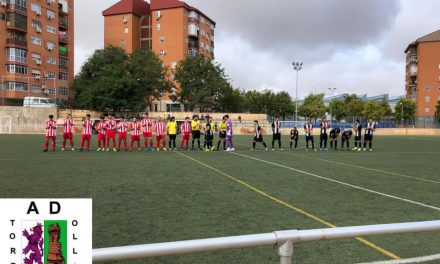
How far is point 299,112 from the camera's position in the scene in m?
91.9

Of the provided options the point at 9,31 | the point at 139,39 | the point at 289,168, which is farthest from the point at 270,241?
the point at 139,39

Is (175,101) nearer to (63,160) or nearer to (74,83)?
(74,83)

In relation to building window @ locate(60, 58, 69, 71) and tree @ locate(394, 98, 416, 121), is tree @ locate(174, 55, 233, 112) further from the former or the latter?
tree @ locate(394, 98, 416, 121)

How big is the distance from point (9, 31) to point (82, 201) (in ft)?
→ 227

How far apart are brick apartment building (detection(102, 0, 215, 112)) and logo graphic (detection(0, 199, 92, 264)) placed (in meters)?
73.9

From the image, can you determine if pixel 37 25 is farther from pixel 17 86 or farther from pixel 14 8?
pixel 17 86

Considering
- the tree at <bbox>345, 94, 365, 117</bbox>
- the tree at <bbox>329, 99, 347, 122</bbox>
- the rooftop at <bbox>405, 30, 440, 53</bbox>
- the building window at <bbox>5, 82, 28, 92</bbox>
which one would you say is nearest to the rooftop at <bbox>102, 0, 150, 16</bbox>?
the building window at <bbox>5, 82, 28, 92</bbox>

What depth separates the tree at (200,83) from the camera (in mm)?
67812

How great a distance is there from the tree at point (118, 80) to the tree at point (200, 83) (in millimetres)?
3088

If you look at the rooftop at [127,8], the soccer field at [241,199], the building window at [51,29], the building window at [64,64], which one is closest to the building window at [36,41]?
the building window at [51,29]

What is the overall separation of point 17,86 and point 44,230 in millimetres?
62463

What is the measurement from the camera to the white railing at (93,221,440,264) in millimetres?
2215

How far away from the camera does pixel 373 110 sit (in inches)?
3216

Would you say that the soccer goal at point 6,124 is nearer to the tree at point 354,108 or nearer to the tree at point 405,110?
the tree at point 354,108
